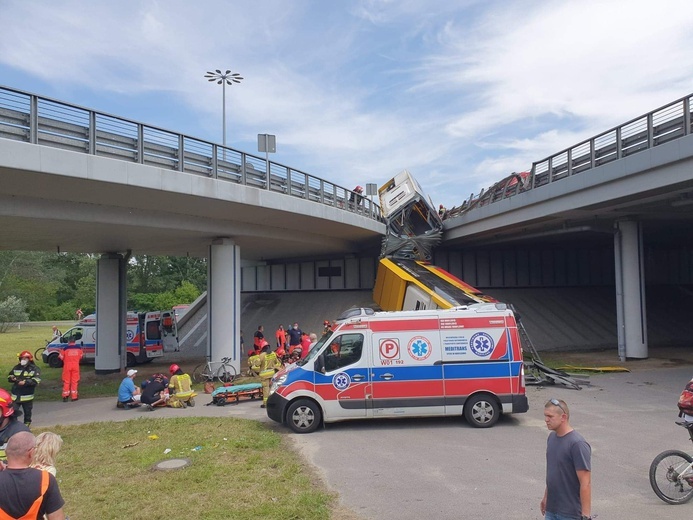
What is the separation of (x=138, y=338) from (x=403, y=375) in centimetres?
1778

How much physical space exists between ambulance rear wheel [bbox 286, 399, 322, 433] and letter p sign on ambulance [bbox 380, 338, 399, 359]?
5.37 ft

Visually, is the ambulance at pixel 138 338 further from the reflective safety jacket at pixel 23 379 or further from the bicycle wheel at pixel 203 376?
the reflective safety jacket at pixel 23 379

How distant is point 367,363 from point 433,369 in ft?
4.19

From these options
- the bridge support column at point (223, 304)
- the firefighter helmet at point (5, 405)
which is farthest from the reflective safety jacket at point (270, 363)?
the firefighter helmet at point (5, 405)

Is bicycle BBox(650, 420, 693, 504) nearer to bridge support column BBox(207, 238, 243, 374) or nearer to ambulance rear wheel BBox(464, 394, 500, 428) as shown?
ambulance rear wheel BBox(464, 394, 500, 428)

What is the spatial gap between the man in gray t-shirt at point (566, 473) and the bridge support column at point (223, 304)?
1518 centimetres

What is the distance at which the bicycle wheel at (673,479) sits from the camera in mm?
6152

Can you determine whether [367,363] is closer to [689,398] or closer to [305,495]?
[305,495]

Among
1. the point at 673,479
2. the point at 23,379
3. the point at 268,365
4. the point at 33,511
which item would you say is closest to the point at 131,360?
the point at 268,365

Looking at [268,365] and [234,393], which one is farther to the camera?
[268,365]

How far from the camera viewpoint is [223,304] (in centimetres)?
1833

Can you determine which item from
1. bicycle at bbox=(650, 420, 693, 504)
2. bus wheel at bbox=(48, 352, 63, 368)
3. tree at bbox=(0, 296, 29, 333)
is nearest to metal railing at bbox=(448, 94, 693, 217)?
bicycle at bbox=(650, 420, 693, 504)

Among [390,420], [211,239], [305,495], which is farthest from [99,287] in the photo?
[305,495]

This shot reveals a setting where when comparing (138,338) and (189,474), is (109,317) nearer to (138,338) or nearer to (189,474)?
(138,338)
